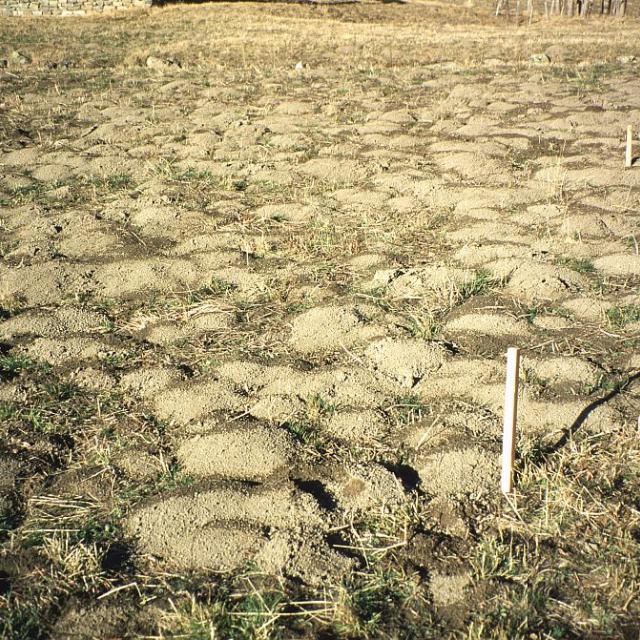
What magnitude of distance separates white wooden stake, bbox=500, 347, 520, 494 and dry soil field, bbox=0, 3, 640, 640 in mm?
75

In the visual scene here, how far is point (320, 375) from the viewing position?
2424 mm

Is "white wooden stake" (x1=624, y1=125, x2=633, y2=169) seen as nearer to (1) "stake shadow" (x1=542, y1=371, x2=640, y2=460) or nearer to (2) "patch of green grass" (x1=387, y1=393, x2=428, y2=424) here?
(1) "stake shadow" (x1=542, y1=371, x2=640, y2=460)

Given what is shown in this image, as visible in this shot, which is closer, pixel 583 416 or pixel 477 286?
pixel 583 416

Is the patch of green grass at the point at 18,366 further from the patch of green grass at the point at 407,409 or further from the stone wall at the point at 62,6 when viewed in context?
the stone wall at the point at 62,6

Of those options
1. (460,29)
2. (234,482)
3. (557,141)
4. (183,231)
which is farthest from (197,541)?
(460,29)

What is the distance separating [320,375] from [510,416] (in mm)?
750

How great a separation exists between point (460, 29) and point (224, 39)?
4670 millimetres

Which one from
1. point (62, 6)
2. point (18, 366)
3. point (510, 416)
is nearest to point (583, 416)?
point (510, 416)

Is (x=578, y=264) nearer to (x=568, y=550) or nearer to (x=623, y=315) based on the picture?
(x=623, y=315)

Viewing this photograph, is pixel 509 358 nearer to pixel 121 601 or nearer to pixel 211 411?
pixel 211 411

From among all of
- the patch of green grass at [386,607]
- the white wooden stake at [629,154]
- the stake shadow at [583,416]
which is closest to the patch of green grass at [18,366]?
the patch of green grass at [386,607]

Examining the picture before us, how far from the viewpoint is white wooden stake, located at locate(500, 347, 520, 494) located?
6.04 ft

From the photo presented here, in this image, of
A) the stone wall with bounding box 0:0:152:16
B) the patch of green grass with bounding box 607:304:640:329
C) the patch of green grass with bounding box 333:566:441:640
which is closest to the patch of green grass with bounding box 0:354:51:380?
the patch of green grass with bounding box 333:566:441:640

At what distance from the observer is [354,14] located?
16.6 meters
